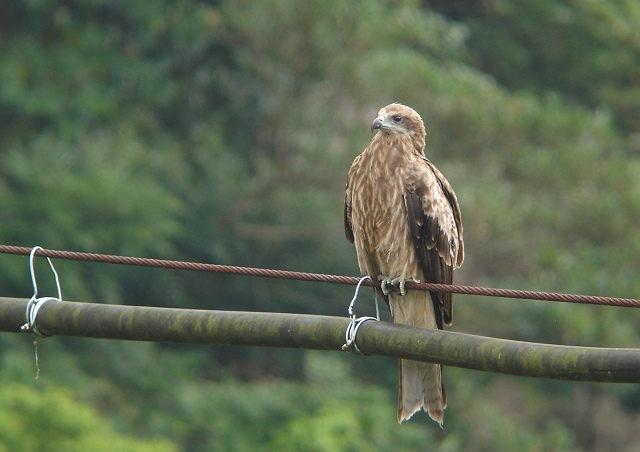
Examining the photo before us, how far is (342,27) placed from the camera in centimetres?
1684

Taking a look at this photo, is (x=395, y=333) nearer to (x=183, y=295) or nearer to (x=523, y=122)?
(x=523, y=122)

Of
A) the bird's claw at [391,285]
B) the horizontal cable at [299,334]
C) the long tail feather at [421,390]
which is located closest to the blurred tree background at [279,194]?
the bird's claw at [391,285]

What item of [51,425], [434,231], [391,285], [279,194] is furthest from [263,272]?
[279,194]

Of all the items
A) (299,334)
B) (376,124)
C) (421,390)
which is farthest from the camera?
(376,124)

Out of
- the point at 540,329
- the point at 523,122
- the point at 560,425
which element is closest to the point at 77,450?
the point at 540,329

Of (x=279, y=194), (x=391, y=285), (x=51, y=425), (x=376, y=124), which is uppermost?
(x=279, y=194)

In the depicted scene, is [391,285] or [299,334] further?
[391,285]

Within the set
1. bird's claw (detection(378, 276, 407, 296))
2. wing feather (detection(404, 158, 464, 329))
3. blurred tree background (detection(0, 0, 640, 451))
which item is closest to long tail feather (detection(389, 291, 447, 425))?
bird's claw (detection(378, 276, 407, 296))

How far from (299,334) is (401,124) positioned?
2.61 metres

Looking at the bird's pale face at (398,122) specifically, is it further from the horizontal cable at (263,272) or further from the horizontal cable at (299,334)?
the horizontal cable at (299,334)

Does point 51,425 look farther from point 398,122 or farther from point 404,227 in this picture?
point 404,227

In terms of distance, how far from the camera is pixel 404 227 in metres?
5.93

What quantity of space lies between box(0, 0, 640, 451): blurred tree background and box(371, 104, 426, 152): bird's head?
8008 mm

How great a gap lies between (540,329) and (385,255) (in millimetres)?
10907
